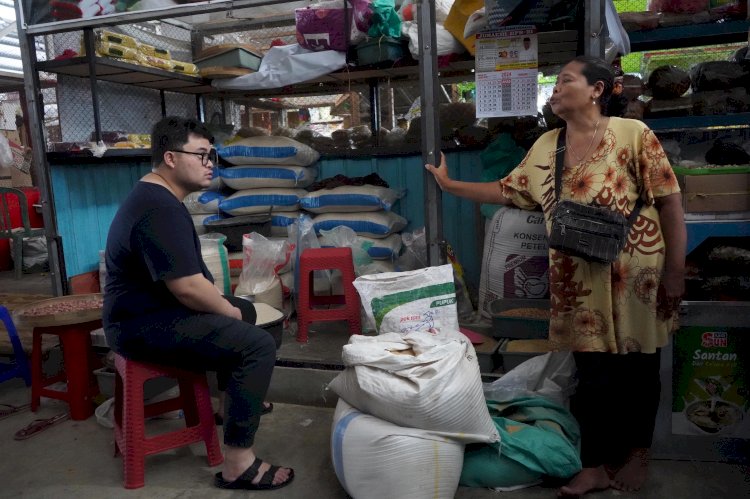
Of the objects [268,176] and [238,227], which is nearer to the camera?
[238,227]

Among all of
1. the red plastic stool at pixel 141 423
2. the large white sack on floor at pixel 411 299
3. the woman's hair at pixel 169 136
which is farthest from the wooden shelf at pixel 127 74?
the large white sack on floor at pixel 411 299

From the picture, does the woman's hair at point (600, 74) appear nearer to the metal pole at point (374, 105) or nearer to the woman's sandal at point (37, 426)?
the metal pole at point (374, 105)

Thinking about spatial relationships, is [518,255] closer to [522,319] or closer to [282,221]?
[522,319]

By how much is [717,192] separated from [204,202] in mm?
3556

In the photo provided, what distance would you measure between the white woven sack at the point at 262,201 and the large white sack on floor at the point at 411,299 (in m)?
1.85

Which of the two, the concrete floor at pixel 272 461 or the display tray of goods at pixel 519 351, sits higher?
the display tray of goods at pixel 519 351

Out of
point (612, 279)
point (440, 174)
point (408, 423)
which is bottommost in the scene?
point (408, 423)

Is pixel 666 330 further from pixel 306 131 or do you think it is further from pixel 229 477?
pixel 306 131

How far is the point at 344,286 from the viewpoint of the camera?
11.8ft

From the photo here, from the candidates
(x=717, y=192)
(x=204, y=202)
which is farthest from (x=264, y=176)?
(x=717, y=192)

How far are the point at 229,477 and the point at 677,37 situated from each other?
306 centimetres

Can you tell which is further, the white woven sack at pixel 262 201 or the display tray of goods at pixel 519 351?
the white woven sack at pixel 262 201

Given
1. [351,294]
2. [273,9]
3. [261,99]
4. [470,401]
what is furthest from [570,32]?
[261,99]

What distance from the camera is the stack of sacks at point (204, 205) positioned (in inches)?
184
